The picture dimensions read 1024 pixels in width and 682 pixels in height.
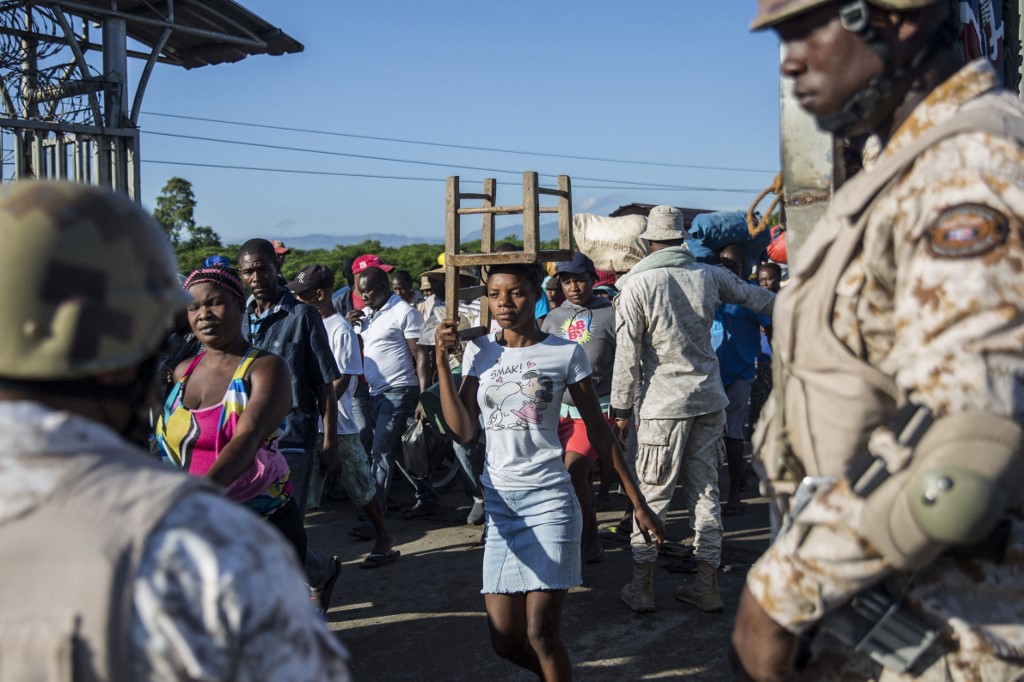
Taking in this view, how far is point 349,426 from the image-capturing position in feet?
24.4

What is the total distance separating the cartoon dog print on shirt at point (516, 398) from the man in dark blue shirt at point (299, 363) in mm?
1378

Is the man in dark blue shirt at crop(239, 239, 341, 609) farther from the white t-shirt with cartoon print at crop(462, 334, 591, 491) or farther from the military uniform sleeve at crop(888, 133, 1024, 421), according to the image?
the military uniform sleeve at crop(888, 133, 1024, 421)

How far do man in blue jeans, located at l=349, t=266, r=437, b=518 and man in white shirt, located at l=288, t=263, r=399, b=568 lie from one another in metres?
0.66

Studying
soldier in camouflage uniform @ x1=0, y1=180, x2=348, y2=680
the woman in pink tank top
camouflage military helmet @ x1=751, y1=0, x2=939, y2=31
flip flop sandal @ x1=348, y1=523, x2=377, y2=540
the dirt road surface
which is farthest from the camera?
flip flop sandal @ x1=348, y1=523, x2=377, y2=540

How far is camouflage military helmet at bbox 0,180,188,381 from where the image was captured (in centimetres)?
129

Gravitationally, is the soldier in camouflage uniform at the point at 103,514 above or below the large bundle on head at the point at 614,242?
below

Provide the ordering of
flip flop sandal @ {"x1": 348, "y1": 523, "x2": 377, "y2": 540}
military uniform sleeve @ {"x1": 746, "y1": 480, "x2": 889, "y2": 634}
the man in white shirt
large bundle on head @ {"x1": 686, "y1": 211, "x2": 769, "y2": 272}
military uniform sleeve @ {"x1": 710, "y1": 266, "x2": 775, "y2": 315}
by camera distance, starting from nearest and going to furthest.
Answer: military uniform sleeve @ {"x1": 746, "y1": 480, "x2": 889, "y2": 634} → military uniform sleeve @ {"x1": 710, "y1": 266, "x2": 775, "y2": 315} → the man in white shirt → flip flop sandal @ {"x1": 348, "y1": 523, "x2": 377, "y2": 540} → large bundle on head @ {"x1": 686, "y1": 211, "x2": 769, "y2": 272}

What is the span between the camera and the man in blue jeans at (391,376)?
27.7 ft

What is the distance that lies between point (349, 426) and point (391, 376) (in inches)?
45.6

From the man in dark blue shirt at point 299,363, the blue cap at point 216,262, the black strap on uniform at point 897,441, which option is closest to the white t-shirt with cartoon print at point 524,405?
the man in dark blue shirt at point 299,363

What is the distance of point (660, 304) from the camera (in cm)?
629

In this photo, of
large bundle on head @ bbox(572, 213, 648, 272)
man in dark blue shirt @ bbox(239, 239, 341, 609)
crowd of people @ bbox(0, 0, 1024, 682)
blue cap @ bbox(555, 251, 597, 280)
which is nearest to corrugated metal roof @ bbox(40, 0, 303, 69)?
large bundle on head @ bbox(572, 213, 648, 272)

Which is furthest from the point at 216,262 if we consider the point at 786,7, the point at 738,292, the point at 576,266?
the point at 786,7

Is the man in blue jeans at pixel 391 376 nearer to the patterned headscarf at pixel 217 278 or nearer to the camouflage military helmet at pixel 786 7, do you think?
the patterned headscarf at pixel 217 278
